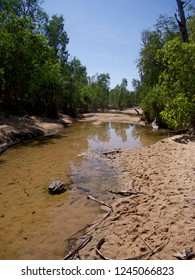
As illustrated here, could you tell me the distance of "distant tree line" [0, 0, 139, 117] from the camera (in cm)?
2570

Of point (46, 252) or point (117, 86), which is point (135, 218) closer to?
point (46, 252)

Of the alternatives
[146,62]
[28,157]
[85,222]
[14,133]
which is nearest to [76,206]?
[85,222]

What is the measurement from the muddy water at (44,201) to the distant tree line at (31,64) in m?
10.6

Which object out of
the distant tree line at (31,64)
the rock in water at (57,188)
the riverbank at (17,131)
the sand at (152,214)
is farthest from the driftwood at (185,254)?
the distant tree line at (31,64)

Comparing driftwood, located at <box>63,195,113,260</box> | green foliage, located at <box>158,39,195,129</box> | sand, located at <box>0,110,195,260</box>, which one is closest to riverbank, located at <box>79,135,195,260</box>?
sand, located at <box>0,110,195,260</box>

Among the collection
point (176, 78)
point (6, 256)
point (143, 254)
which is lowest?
point (6, 256)

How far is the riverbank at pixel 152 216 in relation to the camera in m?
5.81

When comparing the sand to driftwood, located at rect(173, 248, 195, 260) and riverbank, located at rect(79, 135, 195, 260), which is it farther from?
driftwood, located at rect(173, 248, 195, 260)

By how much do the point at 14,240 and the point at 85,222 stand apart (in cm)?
198

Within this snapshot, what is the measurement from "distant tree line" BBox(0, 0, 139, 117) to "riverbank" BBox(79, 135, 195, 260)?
1575 centimetres

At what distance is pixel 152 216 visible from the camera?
723 centimetres

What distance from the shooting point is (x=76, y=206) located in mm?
8898

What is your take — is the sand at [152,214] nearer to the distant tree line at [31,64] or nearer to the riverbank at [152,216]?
the riverbank at [152,216]

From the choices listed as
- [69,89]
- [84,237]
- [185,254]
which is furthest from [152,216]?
[69,89]
